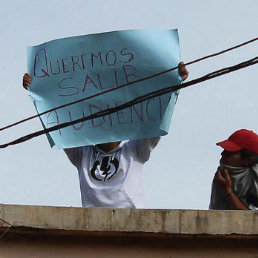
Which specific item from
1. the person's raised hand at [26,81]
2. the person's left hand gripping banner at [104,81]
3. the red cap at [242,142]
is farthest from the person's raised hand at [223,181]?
the person's raised hand at [26,81]

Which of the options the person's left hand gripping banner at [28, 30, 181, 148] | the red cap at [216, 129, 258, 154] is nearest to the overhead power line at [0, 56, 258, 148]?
the person's left hand gripping banner at [28, 30, 181, 148]

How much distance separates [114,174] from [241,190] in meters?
1.01

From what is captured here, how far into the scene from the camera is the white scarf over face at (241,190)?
380 inches

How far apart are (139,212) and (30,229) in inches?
30.6

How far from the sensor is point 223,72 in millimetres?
8695

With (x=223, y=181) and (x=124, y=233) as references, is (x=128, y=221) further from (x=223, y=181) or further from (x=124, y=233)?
(x=223, y=181)

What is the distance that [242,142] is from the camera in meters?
9.88

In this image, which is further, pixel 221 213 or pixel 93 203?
pixel 93 203

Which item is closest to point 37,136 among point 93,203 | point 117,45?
point 93,203

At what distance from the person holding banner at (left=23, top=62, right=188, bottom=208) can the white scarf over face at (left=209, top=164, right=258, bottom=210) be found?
58 centimetres

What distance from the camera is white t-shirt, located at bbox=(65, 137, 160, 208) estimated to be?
376 inches

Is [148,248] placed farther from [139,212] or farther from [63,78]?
[63,78]

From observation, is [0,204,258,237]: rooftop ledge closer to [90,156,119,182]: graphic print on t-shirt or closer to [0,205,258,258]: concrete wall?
[0,205,258,258]: concrete wall

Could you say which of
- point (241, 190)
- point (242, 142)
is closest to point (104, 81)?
point (242, 142)
